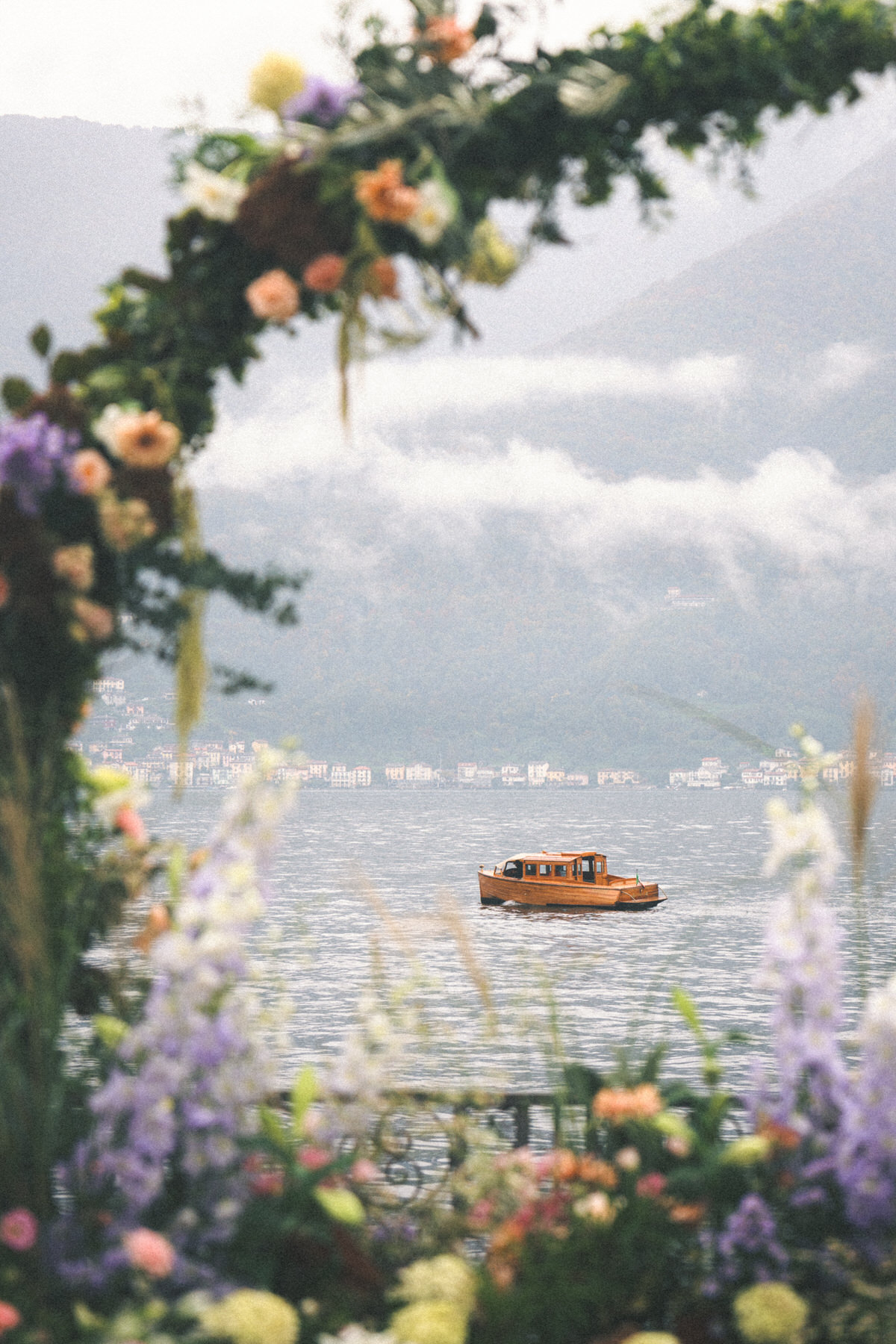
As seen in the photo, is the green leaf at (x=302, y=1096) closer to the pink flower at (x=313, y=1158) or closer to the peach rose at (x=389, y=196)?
the pink flower at (x=313, y=1158)

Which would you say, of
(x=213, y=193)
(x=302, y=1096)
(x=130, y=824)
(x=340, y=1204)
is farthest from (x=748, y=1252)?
(x=213, y=193)

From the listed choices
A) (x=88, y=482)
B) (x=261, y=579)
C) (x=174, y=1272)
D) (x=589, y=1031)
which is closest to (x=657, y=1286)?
(x=174, y=1272)

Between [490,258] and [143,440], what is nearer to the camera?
[143,440]

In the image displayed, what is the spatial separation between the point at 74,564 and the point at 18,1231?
5.14 feet

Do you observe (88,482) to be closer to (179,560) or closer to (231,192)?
(179,560)

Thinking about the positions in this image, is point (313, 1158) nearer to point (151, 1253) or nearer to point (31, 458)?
point (151, 1253)

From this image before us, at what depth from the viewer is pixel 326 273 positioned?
317 cm

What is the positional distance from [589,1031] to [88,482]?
87.9 ft

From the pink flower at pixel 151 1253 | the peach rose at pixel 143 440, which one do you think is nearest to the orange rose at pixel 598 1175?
the pink flower at pixel 151 1253

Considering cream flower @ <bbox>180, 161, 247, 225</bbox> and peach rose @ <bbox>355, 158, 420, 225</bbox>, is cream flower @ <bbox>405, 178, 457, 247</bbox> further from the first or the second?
cream flower @ <bbox>180, 161, 247, 225</bbox>

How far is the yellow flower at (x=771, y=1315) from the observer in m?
2.47

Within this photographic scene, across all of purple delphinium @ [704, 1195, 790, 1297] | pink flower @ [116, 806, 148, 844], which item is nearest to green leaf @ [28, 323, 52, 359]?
pink flower @ [116, 806, 148, 844]

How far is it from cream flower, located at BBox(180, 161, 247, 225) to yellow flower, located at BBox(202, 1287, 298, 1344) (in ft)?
8.66

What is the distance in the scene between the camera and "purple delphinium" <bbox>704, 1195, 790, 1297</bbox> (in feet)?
8.70
